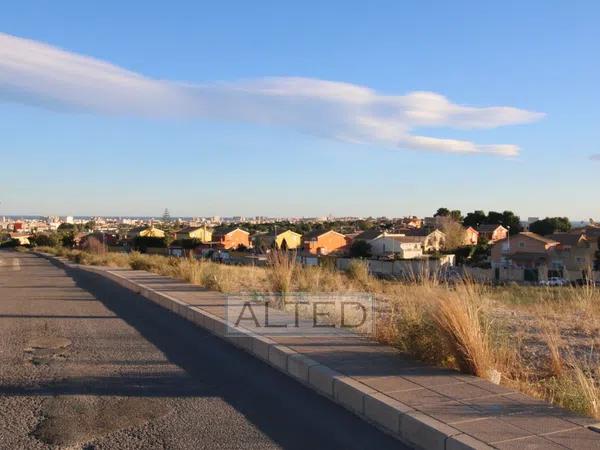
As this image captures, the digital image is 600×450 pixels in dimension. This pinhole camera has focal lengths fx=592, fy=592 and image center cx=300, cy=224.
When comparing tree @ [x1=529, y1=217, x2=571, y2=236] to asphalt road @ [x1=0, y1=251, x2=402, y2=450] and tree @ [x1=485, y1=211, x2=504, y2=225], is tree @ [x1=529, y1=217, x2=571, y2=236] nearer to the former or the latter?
tree @ [x1=485, y1=211, x2=504, y2=225]

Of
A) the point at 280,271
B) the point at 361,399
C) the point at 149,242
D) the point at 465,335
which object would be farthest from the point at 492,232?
the point at 361,399

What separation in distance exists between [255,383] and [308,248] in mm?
81649

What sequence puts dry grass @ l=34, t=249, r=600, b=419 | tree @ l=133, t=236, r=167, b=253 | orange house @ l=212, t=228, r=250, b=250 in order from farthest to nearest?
1. orange house @ l=212, t=228, r=250, b=250
2. tree @ l=133, t=236, r=167, b=253
3. dry grass @ l=34, t=249, r=600, b=419

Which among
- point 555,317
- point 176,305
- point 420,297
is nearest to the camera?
point 420,297

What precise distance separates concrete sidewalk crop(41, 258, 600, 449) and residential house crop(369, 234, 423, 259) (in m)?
77.7

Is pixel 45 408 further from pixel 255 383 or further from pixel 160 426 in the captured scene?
pixel 255 383

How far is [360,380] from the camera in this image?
5.39 meters

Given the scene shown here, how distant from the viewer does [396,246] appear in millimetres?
86312

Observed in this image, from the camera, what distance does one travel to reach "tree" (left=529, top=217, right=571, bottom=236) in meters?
102

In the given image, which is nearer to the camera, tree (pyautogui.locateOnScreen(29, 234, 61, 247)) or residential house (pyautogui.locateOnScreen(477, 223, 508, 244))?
tree (pyautogui.locateOnScreen(29, 234, 61, 247))

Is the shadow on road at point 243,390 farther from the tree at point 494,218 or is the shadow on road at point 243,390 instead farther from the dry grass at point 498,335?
the tree at point 494,218

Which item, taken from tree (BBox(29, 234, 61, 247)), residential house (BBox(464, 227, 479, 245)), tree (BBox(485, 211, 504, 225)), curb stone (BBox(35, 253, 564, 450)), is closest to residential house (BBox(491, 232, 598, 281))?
residential house (BBox(464, 227, 479, 245))

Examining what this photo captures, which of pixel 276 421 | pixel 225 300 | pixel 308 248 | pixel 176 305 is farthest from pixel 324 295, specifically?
pixel 308 248

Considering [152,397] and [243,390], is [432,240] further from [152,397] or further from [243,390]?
[152,397]
